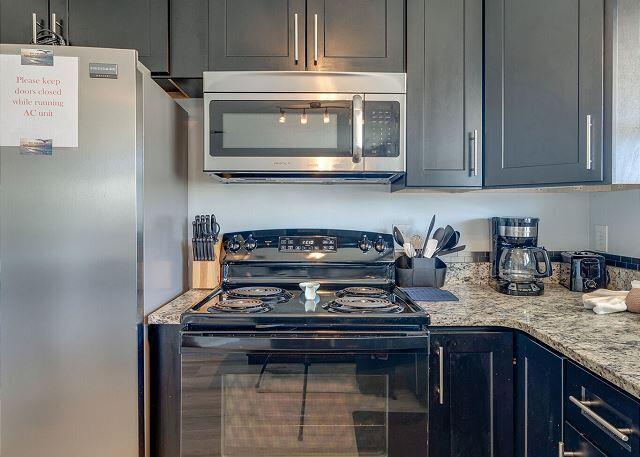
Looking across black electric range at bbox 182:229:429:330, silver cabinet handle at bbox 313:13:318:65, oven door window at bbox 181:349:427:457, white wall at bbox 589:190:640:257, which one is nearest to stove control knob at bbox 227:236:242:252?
black electric range at bbox 182:229:429:330

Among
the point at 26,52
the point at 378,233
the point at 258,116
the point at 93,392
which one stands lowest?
the point at 93,392

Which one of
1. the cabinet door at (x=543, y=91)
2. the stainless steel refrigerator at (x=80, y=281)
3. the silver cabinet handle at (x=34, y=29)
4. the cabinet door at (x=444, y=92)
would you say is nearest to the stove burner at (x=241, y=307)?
the stainless steel refrigerator at (x=80, y=281)

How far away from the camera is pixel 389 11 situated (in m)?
1.58

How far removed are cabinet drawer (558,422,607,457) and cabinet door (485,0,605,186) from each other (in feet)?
2.62

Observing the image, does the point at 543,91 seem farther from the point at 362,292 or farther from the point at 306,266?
the point at 306,266

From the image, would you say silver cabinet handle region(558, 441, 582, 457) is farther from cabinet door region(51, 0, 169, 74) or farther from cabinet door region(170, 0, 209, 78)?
cabinet door region(51, 0, 169, 74)

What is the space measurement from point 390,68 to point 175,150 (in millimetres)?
971

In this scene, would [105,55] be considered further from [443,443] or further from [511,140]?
[443,443]

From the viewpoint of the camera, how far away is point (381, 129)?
156cm

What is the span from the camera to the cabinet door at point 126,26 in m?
1.54

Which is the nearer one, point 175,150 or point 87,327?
point 87,327

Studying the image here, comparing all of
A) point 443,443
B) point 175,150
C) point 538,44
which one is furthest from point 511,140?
point 175,150

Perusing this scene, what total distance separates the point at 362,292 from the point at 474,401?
0.56 m

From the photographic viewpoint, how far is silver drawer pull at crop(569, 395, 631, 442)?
2.74 feet
